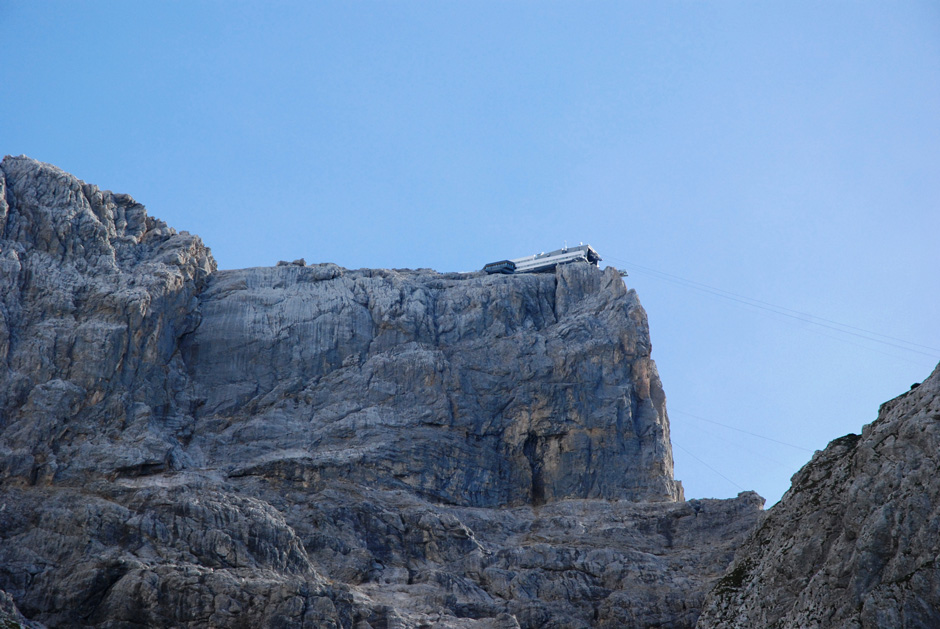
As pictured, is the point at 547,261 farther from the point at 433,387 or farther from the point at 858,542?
the point at 858,542

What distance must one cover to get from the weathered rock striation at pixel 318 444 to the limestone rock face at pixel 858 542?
2607cm

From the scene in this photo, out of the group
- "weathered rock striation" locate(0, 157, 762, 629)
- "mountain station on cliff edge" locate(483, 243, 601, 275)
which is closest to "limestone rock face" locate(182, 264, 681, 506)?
"weathered rock striation" locate(0, 157, 762, 629)

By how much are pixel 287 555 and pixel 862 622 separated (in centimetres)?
4668

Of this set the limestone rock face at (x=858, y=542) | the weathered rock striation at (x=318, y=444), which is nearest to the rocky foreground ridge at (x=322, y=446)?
the weathered rock striation at (x=318, y=444)

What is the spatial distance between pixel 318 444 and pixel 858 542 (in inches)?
2425

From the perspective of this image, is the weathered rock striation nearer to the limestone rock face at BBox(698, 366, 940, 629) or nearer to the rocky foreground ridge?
the rocky foreground ridge

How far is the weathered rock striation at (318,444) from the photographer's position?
78625 millimetres

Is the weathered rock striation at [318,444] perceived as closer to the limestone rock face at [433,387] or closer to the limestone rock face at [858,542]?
the limestone rock face at [433,387]

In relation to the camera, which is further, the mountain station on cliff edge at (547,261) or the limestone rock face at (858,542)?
the mountain station on cliff edge at (547,261)

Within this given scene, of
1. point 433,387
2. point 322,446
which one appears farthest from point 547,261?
point 322,446

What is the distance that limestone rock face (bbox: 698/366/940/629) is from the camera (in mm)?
44750

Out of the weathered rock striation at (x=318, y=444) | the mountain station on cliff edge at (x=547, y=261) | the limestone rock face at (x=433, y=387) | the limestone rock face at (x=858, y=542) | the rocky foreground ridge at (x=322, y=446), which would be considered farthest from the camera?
the mountain station on cliff edge at (x=547, y=261)

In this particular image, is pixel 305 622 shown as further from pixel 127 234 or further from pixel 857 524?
pixel 127 234

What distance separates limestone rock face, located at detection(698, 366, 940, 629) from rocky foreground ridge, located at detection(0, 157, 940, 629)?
1.66m
